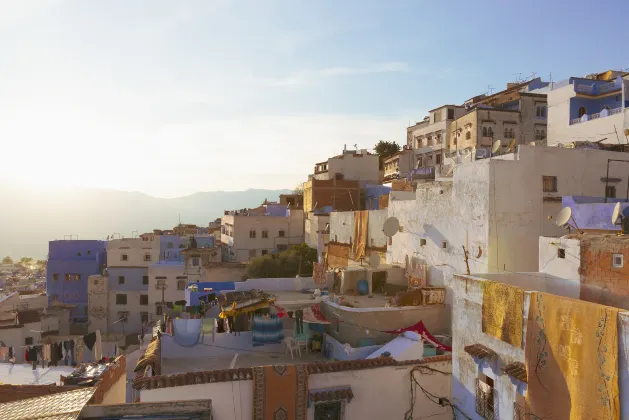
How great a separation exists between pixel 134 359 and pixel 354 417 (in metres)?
16.1

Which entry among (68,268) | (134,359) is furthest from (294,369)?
(68,268)

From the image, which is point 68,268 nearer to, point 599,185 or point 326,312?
point 326,312

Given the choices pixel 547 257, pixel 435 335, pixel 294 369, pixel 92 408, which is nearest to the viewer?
pixel 92 408

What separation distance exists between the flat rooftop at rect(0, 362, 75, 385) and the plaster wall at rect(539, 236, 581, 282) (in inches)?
603

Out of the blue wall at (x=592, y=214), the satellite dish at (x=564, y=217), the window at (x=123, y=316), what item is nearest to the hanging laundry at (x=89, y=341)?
the window at (x=123, y=316)

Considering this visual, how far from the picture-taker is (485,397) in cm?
1078

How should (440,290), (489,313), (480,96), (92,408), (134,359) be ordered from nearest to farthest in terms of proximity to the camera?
(92,408) → (489,313) → (440,290) → (134,359) → (480,96)

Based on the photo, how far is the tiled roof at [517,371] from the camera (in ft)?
30.7

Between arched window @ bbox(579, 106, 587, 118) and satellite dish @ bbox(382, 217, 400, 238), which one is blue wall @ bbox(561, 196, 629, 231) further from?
arched window @ bbox(579, 106, 587, 118)

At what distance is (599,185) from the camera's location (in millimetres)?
18062

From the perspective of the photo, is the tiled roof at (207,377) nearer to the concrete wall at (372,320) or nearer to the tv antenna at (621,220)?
the concrete wall at (372,320)

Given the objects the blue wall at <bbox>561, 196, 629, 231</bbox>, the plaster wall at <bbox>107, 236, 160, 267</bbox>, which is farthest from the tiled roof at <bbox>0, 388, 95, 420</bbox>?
the plaster wall at <bbox>107, 236, 160, 267</bbox>

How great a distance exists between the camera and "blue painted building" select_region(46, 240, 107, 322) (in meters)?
45.2

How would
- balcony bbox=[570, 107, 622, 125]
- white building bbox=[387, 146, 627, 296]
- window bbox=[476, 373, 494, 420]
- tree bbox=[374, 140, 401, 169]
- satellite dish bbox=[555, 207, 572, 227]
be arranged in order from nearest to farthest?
window bbox=[476, 373, 494, 420] → satellite dish bbox=[555, 207, 572, 227] → white building bbox=[387, 146, 627, 296] → balcony bbox=[570, 107, 622, 125] → tree bbox=[374, 140, 401, 169]
